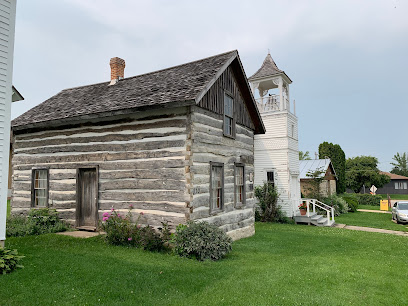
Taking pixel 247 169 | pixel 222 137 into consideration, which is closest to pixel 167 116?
pixel 222 137

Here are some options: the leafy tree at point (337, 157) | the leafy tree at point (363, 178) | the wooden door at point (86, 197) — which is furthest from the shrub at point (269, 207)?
the leafy tree at point (363, 178)

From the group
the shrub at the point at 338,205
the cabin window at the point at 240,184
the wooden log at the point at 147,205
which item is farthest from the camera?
the shrub at the point at 338,205

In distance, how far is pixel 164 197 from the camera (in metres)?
10.1

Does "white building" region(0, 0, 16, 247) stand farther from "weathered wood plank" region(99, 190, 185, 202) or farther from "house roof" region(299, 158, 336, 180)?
"house roof" region(299, 158, 336, 180)

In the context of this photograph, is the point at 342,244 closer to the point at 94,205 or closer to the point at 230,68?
the point at 230,68

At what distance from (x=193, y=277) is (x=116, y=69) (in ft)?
37.4

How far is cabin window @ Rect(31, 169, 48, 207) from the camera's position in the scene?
1318cm

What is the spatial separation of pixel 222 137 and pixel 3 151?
7274 millimetres

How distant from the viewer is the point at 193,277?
7.02 meters

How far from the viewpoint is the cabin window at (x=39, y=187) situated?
13180 millimetres

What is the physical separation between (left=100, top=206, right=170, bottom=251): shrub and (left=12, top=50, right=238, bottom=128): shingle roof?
3.96 m

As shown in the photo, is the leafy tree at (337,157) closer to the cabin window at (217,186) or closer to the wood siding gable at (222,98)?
the wood siding gable at (222,98)

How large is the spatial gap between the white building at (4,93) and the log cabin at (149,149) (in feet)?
12.0

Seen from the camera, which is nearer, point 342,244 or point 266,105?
point 342,244
